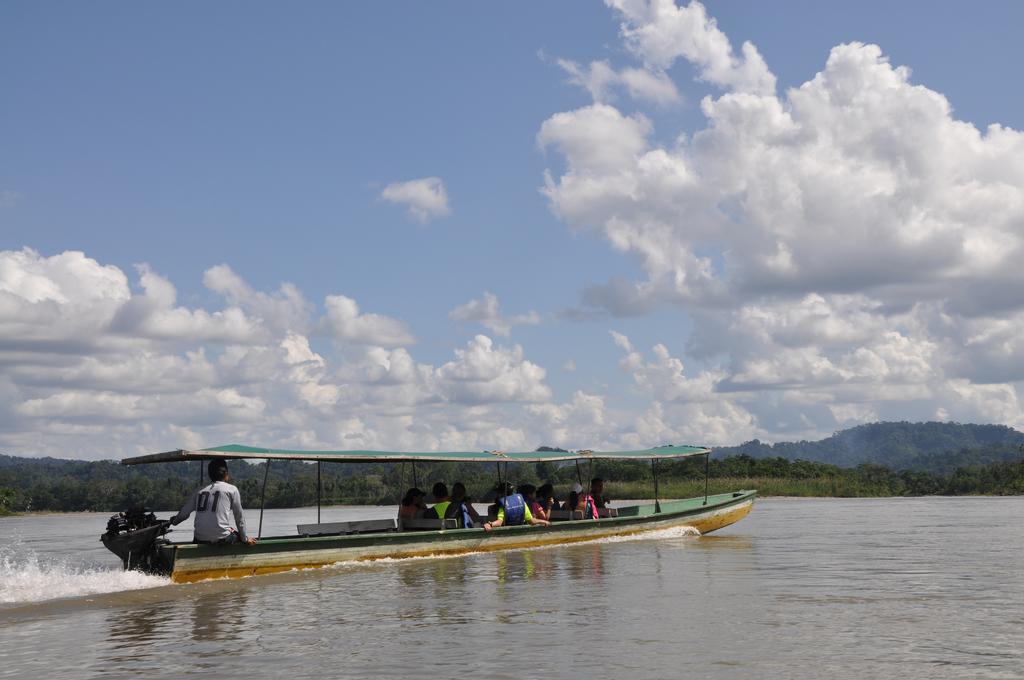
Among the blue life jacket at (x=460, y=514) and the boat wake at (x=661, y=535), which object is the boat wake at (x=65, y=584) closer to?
the blue life jacket at (x=460, y=514)

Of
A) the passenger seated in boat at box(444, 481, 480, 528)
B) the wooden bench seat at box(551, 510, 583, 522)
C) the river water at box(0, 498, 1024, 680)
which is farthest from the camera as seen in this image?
the wooden bench seat at box(551, 510, 583, 522)

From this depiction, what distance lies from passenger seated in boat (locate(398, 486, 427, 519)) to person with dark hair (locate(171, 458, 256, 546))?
5.40 meters

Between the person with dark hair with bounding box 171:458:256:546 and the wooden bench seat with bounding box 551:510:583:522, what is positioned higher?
the person with dark hair with bounding box 171:458:256:546

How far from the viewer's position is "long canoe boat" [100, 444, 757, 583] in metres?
15.8

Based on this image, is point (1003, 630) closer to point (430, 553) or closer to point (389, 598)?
point (389, 598)

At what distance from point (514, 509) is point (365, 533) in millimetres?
4147

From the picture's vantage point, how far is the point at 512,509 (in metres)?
22.6

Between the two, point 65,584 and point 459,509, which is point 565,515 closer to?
point 459,509

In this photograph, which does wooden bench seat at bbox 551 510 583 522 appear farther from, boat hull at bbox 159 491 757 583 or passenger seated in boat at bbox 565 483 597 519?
boat hull at bbox 159 491 757 583

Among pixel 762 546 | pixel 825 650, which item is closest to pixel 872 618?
pixel 825 650

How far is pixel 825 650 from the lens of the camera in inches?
388

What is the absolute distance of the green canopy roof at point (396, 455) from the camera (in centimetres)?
1627

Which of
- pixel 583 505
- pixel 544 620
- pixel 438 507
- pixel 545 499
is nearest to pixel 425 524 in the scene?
pixel 438 507

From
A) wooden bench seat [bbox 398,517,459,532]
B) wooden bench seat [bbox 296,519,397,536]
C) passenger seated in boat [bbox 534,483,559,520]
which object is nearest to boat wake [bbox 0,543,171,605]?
wooden bench seat [bbox 296,519,397,536]
